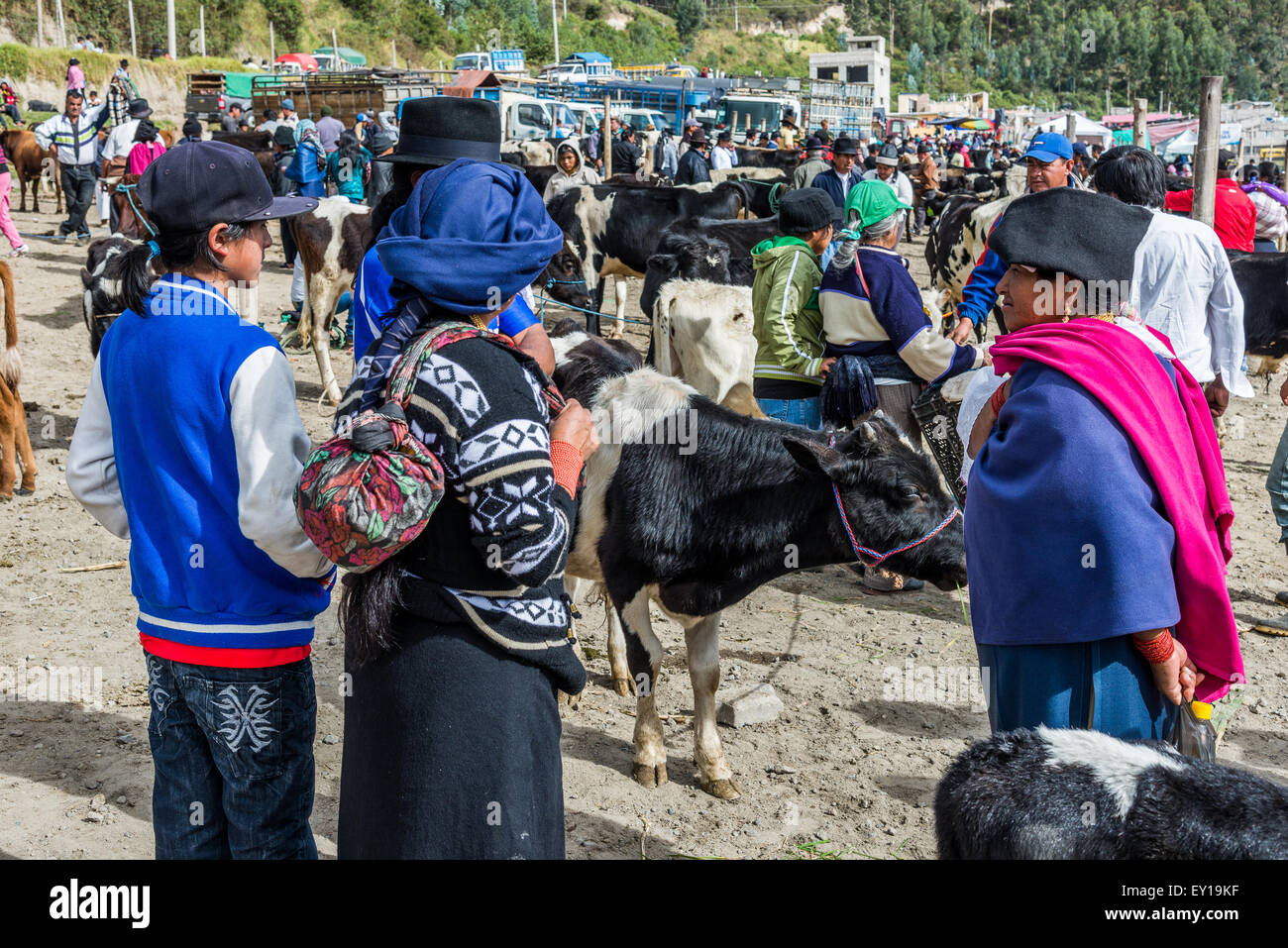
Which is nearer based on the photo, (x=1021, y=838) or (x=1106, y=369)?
(x=1021, y=838)

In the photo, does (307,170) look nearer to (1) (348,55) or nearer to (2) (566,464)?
(2) (566,464)

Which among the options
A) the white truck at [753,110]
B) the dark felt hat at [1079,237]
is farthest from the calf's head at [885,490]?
the white truck at [753,110]

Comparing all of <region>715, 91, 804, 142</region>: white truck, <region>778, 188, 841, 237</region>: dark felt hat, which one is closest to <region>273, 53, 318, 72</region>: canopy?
<region>715, 91, 804, 142</region>: white truck

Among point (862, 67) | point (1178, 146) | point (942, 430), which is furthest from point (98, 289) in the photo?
point (862, 67)

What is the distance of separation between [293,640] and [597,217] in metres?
9.94

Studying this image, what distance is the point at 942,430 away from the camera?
5.54 meters

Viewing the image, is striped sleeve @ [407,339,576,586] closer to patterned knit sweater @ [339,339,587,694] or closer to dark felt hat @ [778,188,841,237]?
patterned knit sweater @ [339,339,587,694]

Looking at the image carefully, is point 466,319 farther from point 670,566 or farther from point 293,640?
point 670,566

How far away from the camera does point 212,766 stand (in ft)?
7.59

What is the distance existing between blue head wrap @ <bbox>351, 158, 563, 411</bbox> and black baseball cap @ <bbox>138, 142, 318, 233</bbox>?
1.30 ft

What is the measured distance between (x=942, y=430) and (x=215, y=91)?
118ft

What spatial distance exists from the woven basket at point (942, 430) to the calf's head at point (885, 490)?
4.49ft

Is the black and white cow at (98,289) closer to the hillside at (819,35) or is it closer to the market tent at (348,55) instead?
the hillside at (819,35)
